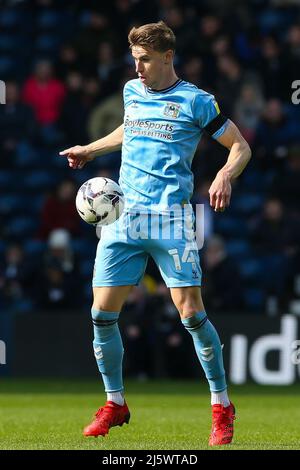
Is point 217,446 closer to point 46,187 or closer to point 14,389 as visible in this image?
point 14,389

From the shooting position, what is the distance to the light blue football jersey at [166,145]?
7703mm

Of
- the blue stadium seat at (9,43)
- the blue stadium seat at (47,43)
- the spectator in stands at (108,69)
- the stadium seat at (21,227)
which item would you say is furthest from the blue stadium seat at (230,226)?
the blue stadium seat at (9,43)

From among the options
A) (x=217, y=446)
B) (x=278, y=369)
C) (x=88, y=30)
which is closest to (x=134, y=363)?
(x=278, y=369)

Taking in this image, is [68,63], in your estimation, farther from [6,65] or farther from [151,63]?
[151,63]

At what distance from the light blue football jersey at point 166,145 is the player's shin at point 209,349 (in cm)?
71

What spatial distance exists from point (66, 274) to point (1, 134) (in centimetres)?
294

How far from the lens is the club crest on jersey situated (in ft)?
25.4

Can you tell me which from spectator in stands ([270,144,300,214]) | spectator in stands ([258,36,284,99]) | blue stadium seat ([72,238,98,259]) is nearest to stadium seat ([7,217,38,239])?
blue stadium seat ([72,238,98,259])

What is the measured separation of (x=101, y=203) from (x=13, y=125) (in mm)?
10216

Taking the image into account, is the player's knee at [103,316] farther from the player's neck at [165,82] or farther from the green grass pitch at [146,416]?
the player's neck at [165,82]

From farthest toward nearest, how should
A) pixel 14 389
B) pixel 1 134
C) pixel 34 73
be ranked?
pixel 34 73
pixel 1 134
pixel 14 389

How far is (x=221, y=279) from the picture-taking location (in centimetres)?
1561

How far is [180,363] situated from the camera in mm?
15273

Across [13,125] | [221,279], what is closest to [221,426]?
[221,279]
